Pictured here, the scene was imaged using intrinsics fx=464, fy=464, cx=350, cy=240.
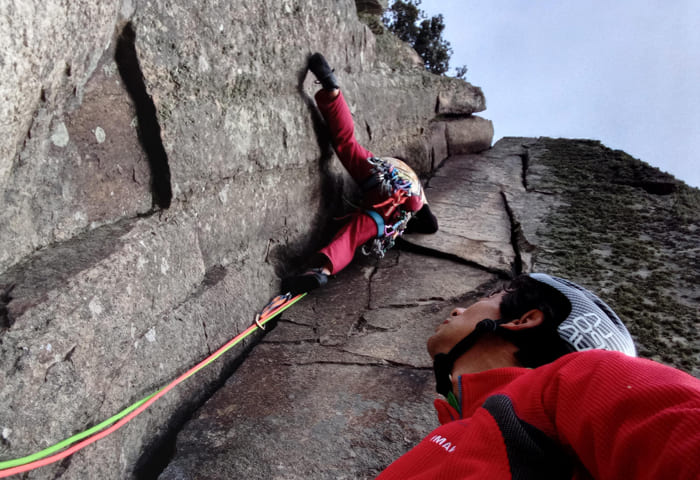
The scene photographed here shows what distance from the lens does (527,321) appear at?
110 centimetres

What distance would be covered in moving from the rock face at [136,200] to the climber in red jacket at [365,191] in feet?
0.40

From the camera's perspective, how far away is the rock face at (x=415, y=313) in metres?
1.47

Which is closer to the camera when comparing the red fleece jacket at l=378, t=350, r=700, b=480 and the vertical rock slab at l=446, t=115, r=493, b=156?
the red fleece jacket at l=378, t=350, r=700, b=480

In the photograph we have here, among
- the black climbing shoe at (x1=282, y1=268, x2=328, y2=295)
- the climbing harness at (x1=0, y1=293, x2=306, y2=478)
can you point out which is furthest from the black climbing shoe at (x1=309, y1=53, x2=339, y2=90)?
the climbing harness at (x1=0, y1=293, x2=306, y2=478)

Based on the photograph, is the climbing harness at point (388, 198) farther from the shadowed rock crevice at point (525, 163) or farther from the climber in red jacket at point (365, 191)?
the shadowed rock crevice at point (525, 163)

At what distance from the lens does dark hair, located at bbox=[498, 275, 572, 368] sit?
3.39ft

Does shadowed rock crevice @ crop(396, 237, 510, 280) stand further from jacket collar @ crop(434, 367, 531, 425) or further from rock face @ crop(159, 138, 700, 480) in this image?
jacket collar @ crop(434, 367, 531, 425)

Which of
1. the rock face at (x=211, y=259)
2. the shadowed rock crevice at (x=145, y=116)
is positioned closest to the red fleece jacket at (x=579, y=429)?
the rock face at (x=211, y=259)

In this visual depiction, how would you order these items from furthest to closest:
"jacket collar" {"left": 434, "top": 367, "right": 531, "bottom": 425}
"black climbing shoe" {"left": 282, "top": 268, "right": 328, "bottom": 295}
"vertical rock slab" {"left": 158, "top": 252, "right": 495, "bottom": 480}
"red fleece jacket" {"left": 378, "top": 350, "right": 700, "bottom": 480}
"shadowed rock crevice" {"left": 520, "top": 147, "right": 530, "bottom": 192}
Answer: "shadowed rock crevice" {"left": 520, "top": 147, "right": 530, "bottom": 192} → "black climbing shoe" {"left": 282, "top": 268, "right": 328, "bottom": 295} → "vertical rock slab" {"left": 158, "top": 252, "right": 495, "bottom": 480} → "jacket collar" {"left": 434, "top": 367, "right": 531, "bottom": 425} → "red fleece jacket" {"left": 378, "top": 350, "right": 700, "bottom": 480}

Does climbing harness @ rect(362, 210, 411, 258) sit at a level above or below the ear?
below

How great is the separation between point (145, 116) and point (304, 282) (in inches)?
43.2

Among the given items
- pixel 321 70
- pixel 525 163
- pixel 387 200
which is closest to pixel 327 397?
pixel 387 200

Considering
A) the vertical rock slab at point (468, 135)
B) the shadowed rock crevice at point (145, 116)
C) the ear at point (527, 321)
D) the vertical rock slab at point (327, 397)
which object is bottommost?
the vertical rock slab at point (327, 397)

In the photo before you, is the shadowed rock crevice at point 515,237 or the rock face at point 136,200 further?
the shadowed rock crevice at point 515,237
